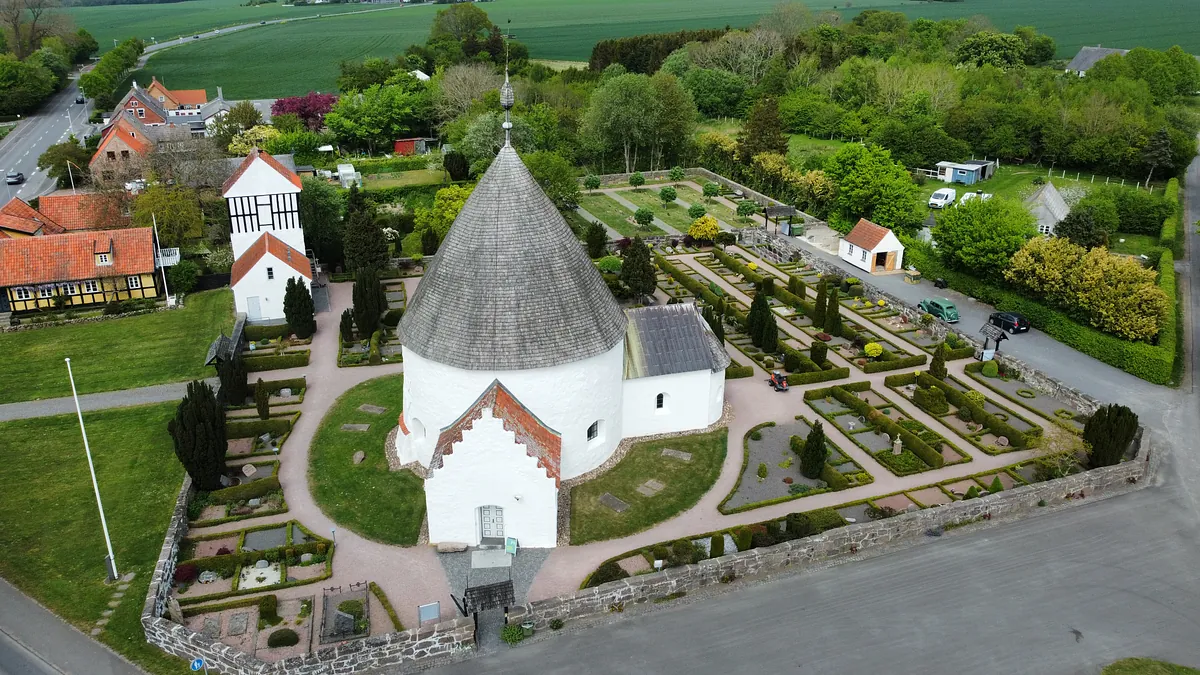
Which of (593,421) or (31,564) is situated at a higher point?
(593,421)

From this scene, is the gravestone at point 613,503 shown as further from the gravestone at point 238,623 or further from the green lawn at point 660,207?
the green lawn at point 660,207

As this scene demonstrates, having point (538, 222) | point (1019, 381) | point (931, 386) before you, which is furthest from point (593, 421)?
point (1019, 381)

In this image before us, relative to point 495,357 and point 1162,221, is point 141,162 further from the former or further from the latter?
point 1162,221

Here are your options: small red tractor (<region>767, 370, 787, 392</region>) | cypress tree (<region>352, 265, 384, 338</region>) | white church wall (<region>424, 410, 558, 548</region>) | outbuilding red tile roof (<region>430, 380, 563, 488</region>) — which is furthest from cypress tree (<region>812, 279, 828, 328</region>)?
cypress tree (<region>352, 265, 384, 338</region>)

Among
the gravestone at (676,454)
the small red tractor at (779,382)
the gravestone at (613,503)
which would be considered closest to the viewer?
the gravestone at (613,503)

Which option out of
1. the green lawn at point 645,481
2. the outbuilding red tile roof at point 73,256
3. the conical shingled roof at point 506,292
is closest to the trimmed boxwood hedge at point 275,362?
the outbuilding red tile roof at point 73,256

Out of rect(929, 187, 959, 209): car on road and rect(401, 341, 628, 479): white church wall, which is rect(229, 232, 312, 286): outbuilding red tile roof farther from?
rect(929, 187, 959, 209): car on road

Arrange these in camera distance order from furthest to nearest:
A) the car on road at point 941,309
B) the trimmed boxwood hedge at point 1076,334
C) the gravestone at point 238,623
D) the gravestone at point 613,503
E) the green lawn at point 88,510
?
the car on road at point 941,309 → the trimmed boxwood hedge at point 1076,334 → the gravestone at point 613,503 → the green lawn at point 88,510 → the gravestone at point 238,623

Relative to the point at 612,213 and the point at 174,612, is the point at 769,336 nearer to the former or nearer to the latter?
the point at 174,612
